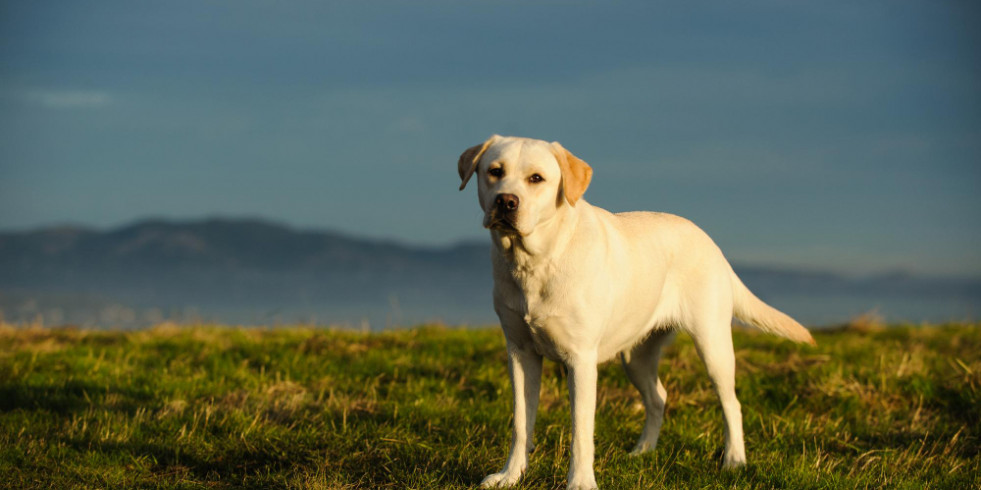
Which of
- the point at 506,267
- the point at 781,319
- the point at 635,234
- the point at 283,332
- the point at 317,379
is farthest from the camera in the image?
the point at 283,332

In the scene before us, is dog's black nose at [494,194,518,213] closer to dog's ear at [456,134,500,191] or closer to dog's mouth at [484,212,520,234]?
Answer: dog's mouth at [484,212,520,234]

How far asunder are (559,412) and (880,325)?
27.1 feet

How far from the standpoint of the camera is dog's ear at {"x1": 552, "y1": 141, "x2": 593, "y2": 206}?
4621 millimetres

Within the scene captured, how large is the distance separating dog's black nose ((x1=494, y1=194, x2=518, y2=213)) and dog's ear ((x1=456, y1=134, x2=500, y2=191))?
44 cm

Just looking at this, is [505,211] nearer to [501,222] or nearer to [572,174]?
[501,222]

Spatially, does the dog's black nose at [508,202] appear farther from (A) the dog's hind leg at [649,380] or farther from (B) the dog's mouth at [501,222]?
(A) the dog's hind leg at [649,380]

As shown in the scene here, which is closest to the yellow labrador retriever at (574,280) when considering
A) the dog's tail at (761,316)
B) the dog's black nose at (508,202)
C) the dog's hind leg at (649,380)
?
the dog's black nose at (508,202)

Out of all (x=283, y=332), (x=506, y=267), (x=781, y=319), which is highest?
(x=506, y=267)

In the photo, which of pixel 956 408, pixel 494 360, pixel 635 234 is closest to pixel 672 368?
pixel 494 360

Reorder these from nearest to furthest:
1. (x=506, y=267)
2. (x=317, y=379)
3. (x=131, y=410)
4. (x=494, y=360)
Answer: (x=506, y=267) → (x=131, y=410) → (x=317, y=379) → (x=494, y=360)

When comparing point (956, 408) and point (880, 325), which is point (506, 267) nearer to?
point (956, 408)

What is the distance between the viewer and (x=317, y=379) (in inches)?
308

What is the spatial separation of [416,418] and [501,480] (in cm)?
155

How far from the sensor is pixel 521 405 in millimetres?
5078
